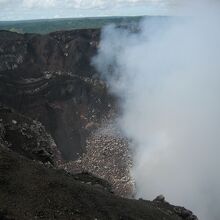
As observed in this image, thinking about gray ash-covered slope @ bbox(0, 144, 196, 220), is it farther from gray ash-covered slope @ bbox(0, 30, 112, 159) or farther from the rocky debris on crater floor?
gray ash-covered slope @ bbox(0, 30, 112, 159)

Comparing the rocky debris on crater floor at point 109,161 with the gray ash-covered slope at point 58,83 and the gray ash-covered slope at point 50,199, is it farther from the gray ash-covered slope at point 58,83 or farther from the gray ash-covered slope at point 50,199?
the gray ash-covered slope at point 50,199

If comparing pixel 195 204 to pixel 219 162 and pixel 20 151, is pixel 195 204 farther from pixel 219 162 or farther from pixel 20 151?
pixel 20 151

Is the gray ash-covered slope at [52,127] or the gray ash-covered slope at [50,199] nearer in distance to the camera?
the gray ash-covered slope at [50,199]

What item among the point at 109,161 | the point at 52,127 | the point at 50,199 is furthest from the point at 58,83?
the point at 50,199

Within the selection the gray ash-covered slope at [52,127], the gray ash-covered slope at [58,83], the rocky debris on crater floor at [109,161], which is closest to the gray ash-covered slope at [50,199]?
the gray ash-covered slope at [52,127]

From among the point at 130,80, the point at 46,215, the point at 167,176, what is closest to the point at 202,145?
the point at 167,176

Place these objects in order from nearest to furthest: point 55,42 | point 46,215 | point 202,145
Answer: point 46,215
point 202,145
point 55,42
